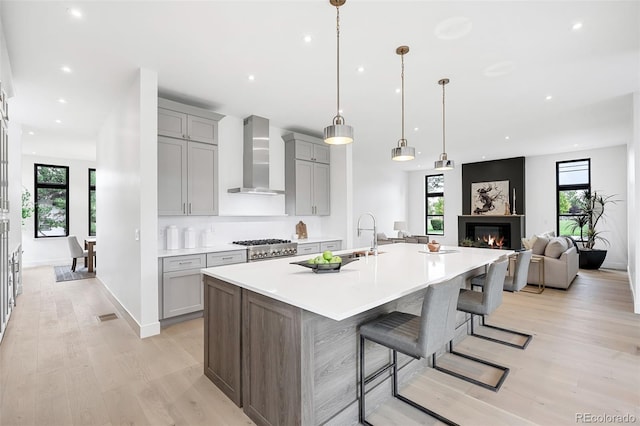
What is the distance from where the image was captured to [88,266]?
6949 millimetres

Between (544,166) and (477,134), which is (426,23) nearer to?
(477,134)

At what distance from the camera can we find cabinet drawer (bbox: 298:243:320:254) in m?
4.98

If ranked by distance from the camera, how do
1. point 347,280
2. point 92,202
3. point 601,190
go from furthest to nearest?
point 92,202
point 601,190
point 347,280

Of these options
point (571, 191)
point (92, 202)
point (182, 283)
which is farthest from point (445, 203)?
point (92, 202)

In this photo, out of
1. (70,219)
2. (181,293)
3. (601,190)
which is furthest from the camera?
(70,219)

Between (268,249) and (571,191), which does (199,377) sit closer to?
(268,249)

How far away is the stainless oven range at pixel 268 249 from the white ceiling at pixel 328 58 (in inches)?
76.8

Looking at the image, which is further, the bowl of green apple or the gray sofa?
the gray sofa

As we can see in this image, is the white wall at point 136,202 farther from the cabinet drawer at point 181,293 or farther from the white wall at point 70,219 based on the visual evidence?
the white wall at point 70,219

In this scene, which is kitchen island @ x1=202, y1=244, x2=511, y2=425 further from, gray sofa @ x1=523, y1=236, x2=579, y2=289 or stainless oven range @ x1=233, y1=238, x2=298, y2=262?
gray sofa @ x1=523, y1=236, x2=579, y2=289

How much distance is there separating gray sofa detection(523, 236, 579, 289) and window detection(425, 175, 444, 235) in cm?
500

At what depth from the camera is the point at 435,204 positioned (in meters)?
10.9

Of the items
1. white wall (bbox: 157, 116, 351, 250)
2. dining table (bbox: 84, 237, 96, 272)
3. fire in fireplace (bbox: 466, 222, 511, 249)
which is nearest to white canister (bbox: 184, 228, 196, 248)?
white wall (bbox: 157, 116, 351, 250)

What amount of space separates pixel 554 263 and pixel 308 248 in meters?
4.12
